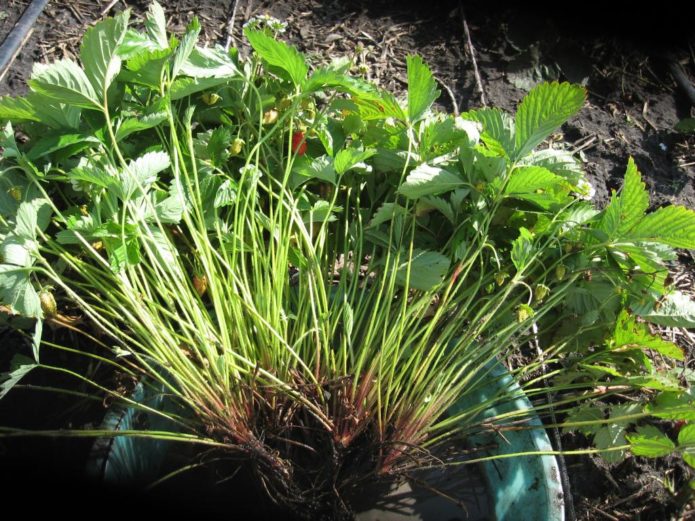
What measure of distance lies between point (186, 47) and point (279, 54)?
13 cm

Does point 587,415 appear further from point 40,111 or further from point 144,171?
point 40,111

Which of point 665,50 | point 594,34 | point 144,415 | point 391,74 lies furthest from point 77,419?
point 665,50

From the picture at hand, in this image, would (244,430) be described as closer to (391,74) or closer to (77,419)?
(77,419)

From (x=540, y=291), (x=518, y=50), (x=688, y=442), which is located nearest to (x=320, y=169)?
(x=540, y=291)

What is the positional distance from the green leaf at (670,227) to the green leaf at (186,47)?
0.67 meters

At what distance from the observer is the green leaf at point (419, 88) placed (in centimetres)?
89

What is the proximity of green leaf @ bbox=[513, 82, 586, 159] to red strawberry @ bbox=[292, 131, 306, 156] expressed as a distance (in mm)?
334

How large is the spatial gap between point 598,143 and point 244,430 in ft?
4.36

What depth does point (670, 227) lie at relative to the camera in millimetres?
874

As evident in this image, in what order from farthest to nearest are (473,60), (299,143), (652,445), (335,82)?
(473,60) → (299,143) → (335,82) → (652,445)

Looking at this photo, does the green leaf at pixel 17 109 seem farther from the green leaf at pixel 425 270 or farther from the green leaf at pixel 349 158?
the green leaf at pixel 425 270

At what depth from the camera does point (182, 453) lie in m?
0.95

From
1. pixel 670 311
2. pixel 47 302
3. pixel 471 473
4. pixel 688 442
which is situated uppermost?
pixel 47 302

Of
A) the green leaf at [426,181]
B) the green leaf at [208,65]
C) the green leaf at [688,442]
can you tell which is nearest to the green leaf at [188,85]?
the green leaf at [208,65]
